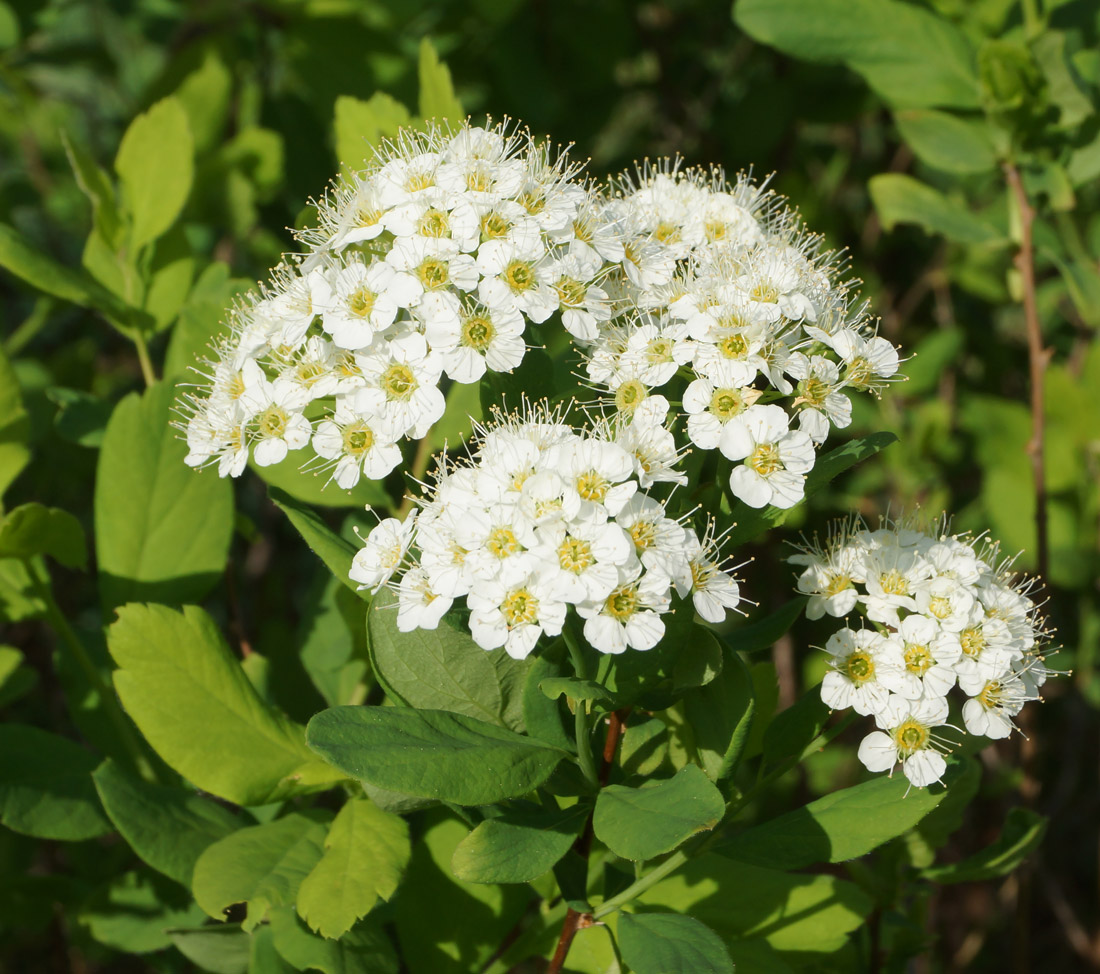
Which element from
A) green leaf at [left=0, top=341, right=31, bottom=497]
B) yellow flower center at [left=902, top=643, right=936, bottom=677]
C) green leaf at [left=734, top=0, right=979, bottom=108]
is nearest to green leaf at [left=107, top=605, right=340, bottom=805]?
green leaf at [left=0, top=341, right=31, bottom=497]

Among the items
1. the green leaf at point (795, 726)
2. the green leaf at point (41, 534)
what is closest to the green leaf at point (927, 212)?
the green leaf at point (795, 726)

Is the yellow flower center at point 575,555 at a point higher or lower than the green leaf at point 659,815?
higher

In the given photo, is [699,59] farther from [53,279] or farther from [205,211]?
[53,279]

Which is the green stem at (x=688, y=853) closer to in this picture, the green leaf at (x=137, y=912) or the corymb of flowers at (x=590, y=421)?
the corymb of flowers at (x=590, y=421)

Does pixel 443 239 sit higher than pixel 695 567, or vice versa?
pixel 443 239

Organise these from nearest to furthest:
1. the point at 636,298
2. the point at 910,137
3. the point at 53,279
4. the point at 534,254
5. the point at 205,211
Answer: the point at 534,254 < the point at 636,298 < the point at 53,279 < the point at 910,137 < the point at 205,211

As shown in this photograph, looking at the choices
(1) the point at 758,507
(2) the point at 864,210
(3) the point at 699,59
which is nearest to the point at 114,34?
(3) the point at 699,59
